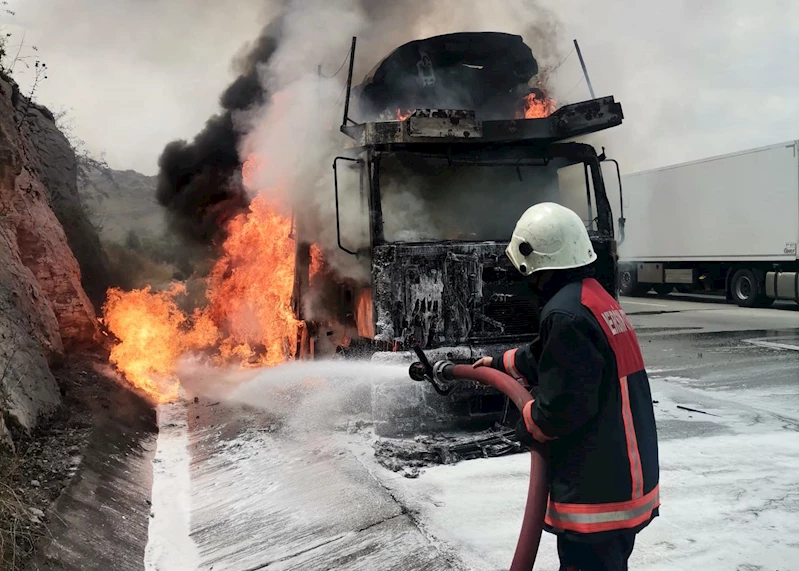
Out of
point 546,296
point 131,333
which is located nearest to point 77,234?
point 131,333

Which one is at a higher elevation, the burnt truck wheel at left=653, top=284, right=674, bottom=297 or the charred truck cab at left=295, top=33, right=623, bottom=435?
the charred truck cab at left=295, top=33, right=623, bottom=435

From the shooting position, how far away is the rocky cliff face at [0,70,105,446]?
5090 millimetres

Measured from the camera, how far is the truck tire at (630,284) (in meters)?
21.5

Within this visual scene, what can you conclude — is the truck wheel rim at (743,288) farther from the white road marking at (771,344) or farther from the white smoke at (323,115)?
the white smoke at (323,115)

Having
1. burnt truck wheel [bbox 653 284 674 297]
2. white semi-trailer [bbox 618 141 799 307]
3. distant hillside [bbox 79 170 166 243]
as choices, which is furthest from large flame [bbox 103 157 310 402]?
distant hillside [bbox 79 170 166 243]

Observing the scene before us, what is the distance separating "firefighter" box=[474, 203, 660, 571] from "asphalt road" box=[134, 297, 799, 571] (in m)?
1.17

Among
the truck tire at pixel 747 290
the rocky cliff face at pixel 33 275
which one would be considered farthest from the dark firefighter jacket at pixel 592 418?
the truck tire at pixel 747 290

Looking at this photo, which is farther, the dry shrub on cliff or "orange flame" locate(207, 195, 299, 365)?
"orange flame" locate(207, 195, 299, 365)

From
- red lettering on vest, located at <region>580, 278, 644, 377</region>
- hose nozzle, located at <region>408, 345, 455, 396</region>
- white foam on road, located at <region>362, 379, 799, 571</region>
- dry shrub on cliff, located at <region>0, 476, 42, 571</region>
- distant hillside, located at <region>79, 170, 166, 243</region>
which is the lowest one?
white foam on road, located at <region>362, 379, 799, 571</region>

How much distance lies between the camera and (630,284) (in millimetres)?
21766

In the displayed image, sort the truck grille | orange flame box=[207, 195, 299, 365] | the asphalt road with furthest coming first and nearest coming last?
orange flame box=[207, 195, 299, 365] → the truck grille → the asphalt road

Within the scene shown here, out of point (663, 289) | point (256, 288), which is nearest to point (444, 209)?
point (256, 288)

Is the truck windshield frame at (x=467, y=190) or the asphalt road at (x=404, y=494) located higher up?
the truck windshield frame at (x=467, y=190)

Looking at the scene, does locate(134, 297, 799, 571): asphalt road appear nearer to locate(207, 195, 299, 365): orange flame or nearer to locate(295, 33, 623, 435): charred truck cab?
locate(295, 33, 623, 435): charred truck cab
